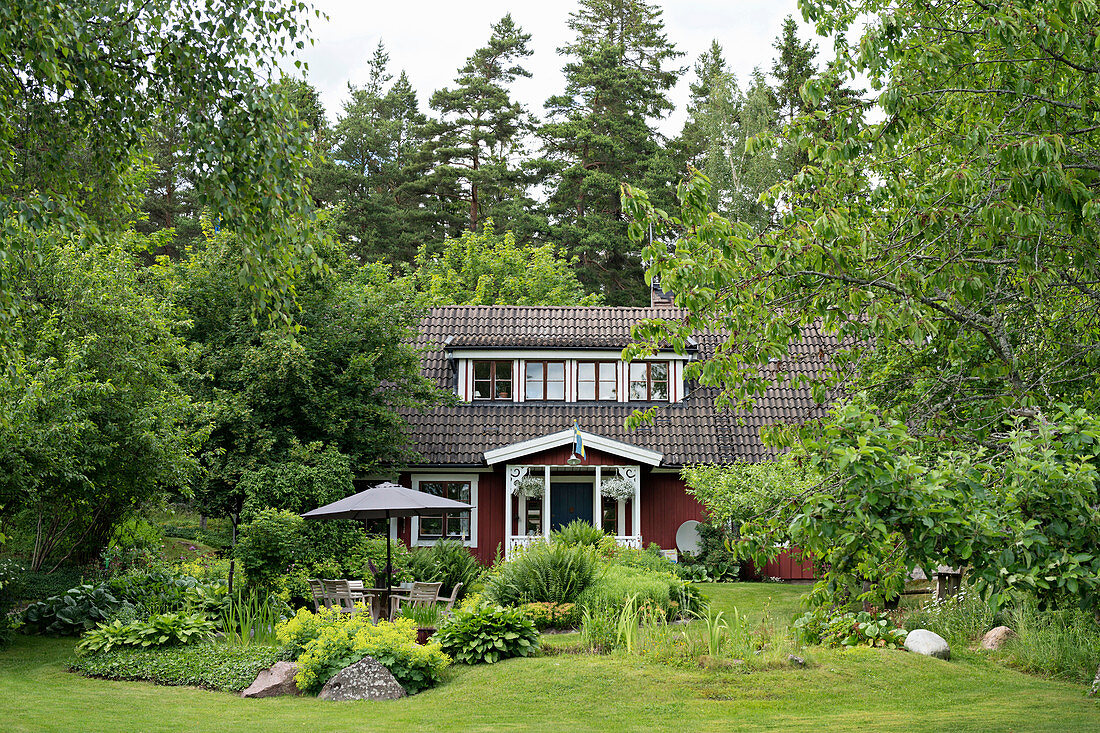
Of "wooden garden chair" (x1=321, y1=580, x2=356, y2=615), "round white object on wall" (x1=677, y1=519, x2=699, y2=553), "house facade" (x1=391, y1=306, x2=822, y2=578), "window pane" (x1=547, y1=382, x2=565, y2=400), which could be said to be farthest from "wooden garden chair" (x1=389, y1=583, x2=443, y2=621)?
"window pane" (x1=547, y1=382, x2=565, y2=400)

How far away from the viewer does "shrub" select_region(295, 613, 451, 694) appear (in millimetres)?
10695

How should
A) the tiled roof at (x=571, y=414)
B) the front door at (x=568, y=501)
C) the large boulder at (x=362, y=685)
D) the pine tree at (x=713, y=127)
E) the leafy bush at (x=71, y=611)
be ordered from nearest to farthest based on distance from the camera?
1. the large boulder at (x=362, y=685)
2. the leafy bush at (x=71, y=611)
3. the tiled roof at (x=571, y=414)
4. the front door at (x=568, y=501)
5. the pine tree at (x=713, y=127)

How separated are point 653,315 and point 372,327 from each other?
8056mm

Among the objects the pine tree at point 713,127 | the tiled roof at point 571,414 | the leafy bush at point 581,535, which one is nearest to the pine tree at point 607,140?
the pine tree at point 713,127

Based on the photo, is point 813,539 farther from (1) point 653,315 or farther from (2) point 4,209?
(1) point 653,315

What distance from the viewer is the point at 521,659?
11234 mm

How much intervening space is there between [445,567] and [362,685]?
6.78m

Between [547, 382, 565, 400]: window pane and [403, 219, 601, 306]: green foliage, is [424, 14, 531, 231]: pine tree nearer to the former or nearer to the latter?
[403, 219, 601, 306]: green foliage

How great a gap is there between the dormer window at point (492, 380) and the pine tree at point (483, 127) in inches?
720

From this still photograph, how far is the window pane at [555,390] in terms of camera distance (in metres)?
24.4

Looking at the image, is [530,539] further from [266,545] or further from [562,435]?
[266,545]

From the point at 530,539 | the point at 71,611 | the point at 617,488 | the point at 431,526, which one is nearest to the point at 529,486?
the point at 530,539

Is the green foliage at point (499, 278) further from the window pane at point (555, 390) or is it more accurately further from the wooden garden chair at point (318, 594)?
the wooden garden chair at point (318, 594)

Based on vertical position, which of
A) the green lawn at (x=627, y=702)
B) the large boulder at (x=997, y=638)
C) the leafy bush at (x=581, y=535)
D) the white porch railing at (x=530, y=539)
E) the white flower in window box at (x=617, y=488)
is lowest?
the green lawn at (x=627, y=702)
